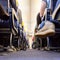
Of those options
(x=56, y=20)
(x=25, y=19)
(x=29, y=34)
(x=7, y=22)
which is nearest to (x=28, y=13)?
(x=25, y=19)

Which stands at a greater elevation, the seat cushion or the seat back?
the seat back

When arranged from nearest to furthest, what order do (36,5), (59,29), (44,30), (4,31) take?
(44,30), (59,29), (4,31), (36,5)

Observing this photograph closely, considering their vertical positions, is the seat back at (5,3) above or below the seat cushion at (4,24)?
above

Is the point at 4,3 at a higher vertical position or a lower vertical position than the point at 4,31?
higher

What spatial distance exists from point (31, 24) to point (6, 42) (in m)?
6.20

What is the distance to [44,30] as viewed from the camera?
2111 mm

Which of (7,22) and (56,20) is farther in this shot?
(7,22)

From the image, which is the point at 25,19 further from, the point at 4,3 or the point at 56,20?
the point at 56,20

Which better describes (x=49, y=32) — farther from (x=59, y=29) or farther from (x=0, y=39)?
(x=0, y=39)

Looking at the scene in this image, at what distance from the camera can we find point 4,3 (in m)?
2.60

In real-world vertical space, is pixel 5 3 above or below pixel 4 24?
above

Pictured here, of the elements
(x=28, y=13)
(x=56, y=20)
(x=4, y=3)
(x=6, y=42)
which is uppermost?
(x=28, y=13)

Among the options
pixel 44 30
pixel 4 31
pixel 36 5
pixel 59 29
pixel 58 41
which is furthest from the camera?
pixel 36 5

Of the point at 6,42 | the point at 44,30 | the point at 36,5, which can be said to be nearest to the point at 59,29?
the point at 44,30
